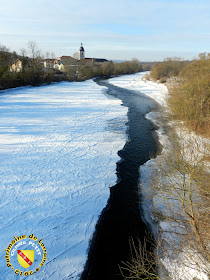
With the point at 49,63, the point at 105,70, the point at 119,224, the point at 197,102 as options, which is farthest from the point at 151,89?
the point at 105,70

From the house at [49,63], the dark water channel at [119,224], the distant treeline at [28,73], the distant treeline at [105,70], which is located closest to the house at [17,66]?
the distant treeline at [28,73]

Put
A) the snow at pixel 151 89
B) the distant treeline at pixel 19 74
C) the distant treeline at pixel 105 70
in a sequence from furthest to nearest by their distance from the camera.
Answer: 1. the distant treeline at pixel 105 70
2. the distant treeline at pixel 19 74
3. the snow at pixel 151 89

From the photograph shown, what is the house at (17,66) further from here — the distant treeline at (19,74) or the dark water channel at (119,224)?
the dark water channel at (119,224)

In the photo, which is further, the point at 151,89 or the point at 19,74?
the point at 151,89

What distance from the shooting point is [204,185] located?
6113 mm

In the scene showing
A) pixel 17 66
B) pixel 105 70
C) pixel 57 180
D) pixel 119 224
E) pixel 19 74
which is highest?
pixel 105 70

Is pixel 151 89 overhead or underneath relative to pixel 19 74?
underneath

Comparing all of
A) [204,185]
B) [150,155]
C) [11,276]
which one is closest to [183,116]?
[150,155]

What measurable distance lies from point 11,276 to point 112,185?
13.7 feet

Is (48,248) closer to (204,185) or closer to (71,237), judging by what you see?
(71,237)

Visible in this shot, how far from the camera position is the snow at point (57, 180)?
4.98 meters

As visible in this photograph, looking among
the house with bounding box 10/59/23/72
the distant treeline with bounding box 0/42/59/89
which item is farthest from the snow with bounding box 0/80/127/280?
the house with bounding box 10/59/23/72

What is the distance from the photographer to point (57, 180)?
7441 mm

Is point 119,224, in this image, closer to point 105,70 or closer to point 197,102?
point 197,102
